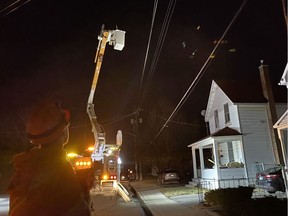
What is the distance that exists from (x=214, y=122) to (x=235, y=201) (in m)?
16.3

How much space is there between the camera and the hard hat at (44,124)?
1.54m

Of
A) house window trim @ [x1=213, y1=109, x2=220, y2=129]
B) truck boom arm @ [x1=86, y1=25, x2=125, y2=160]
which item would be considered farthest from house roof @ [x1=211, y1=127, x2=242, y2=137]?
truck boom arm @ [x1=86, y1=25, x2=125, y2=160]

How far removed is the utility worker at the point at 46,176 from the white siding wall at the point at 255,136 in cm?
1959

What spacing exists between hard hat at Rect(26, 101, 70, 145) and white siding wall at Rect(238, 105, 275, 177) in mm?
19596

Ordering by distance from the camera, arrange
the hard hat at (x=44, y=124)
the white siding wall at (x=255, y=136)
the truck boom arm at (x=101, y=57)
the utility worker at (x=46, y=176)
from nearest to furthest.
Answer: the utility worker at (x=46, y=176) → the hard hat at (x=44, y=124) → the truck boom arm at (x=101, y=57) → the white siding wall at (x=255, y=136)

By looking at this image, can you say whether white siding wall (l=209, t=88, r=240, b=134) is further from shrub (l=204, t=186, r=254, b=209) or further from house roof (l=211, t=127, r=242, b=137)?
shrub (l=204, t=186, r=254, b=209)

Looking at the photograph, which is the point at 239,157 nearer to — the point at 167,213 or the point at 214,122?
the point at 214,122

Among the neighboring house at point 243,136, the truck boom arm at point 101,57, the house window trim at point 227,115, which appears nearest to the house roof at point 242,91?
the neighboring house at point 243,136

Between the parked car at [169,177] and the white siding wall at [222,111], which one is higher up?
the white siding wall at [222,111]

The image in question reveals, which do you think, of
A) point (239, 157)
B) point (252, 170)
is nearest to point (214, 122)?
point (239, 157)

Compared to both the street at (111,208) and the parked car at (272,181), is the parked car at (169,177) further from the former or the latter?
the parked car at (272,181)

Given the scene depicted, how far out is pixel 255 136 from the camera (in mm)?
20109

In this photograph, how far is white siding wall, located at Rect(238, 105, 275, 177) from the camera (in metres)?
19.6

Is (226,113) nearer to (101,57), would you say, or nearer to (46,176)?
(101,57)
